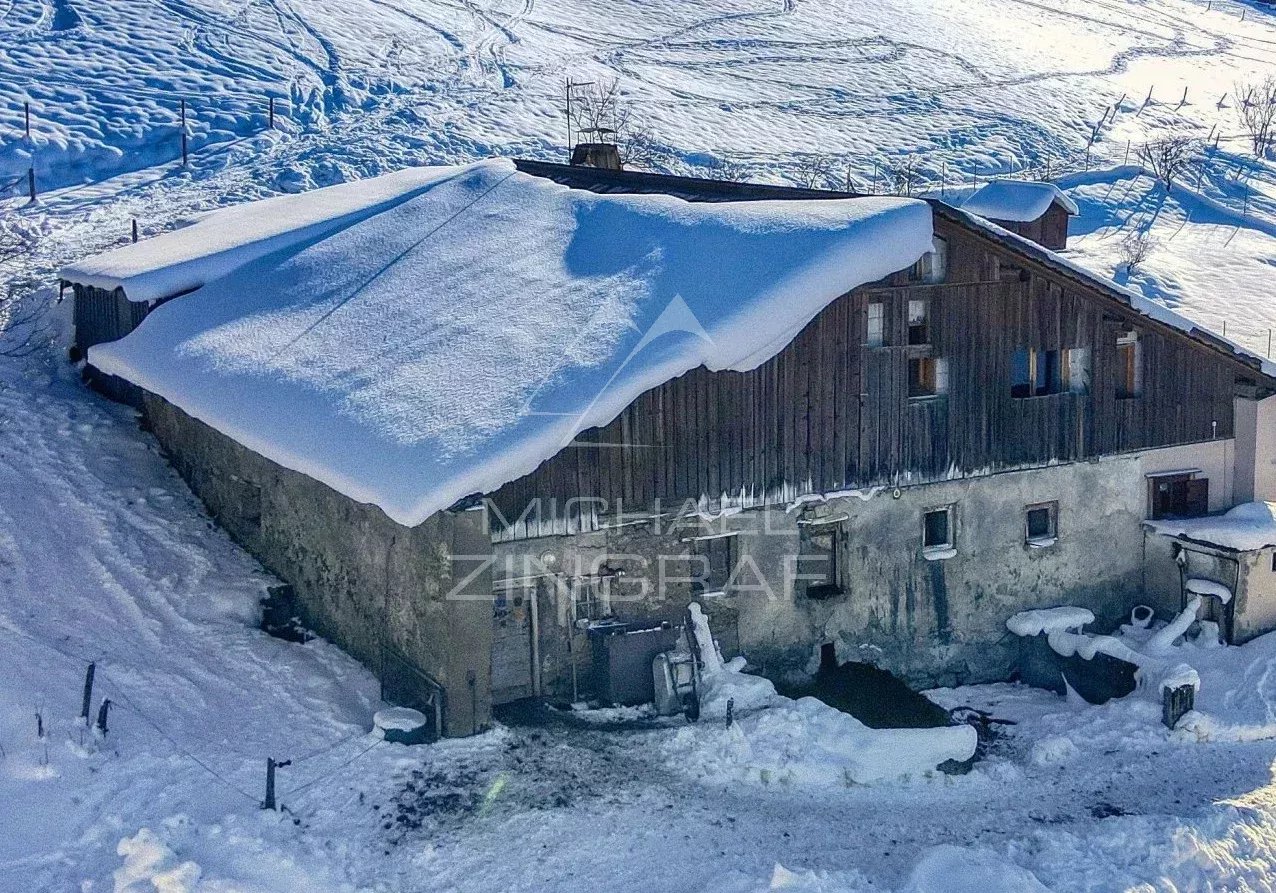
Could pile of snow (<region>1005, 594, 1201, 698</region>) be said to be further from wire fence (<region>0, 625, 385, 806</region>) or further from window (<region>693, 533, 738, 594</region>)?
wire fence (<region>0, 625, 385, 806</region>)

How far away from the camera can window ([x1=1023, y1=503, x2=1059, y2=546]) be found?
18.2 meters

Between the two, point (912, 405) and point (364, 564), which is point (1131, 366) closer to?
point (912, 405)

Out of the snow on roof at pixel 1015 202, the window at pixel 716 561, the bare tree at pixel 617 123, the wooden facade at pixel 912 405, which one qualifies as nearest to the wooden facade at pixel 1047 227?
the snow on roof at pixel 1015 202

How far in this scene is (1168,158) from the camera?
4684 centimetres

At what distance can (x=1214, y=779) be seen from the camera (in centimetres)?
1509

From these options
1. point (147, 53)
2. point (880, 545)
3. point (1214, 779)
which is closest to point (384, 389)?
point (880, 545)

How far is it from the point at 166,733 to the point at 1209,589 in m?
13.0

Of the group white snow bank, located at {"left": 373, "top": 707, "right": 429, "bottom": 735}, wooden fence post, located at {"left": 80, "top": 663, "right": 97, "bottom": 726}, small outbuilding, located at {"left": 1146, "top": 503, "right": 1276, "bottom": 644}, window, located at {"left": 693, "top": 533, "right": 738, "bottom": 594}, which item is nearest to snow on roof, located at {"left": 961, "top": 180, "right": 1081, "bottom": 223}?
small outbuilding, located at {"left": 1146, "top": 503, "right": 1276, "bottom": 644}

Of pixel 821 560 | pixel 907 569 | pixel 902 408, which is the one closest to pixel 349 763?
pixel 821 560

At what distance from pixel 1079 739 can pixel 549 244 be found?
29.7ft

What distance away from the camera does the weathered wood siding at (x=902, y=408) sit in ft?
50.2

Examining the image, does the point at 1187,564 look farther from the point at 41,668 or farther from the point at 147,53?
the point at 147,53

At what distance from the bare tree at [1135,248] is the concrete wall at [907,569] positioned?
19.2 metres

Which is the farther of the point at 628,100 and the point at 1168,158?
the point at 628,100
